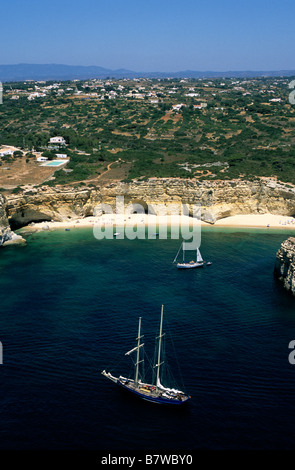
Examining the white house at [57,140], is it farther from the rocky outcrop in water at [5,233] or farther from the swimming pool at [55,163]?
the rocky outcrop in water at [5,233]

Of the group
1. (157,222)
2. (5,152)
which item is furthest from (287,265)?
(5,152)

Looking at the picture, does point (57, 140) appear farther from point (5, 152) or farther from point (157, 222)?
point (157, 222)

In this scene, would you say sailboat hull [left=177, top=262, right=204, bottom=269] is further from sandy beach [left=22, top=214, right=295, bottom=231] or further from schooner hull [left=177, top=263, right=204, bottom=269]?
sandy beach [left=22, top=214, right=295, bottom=231]

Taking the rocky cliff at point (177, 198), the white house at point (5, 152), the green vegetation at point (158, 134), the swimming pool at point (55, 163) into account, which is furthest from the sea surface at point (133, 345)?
the white house at point (5, 152)

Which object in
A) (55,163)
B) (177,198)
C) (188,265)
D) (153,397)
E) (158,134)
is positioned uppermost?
(158,134)

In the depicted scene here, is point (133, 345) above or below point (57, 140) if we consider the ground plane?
below

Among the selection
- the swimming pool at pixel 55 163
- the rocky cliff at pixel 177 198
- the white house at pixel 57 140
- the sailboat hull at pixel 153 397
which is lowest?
the sailboat hull at pixel 153 397
